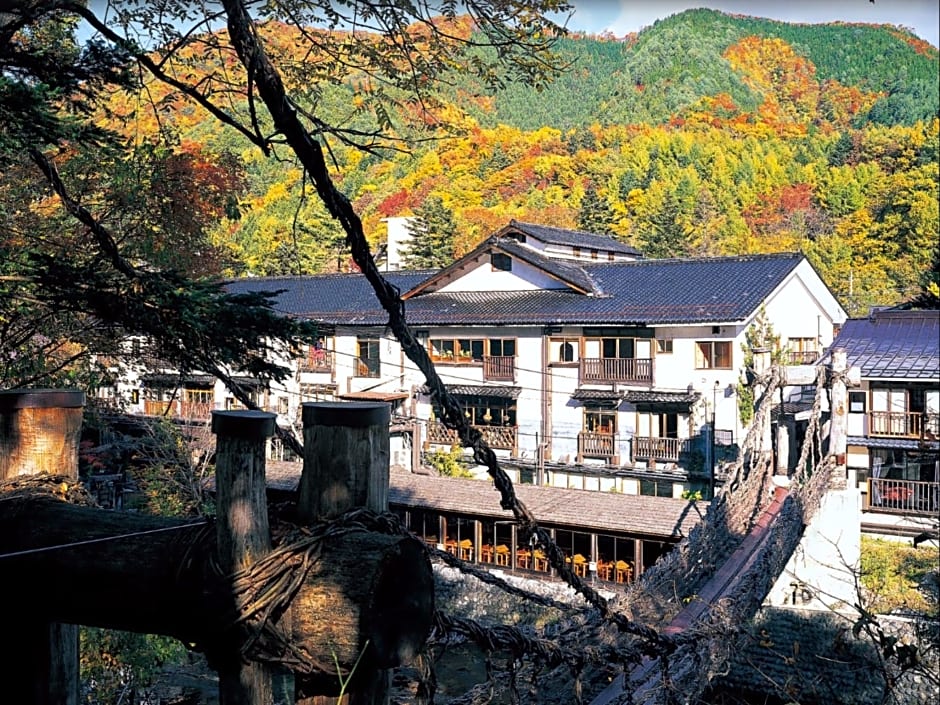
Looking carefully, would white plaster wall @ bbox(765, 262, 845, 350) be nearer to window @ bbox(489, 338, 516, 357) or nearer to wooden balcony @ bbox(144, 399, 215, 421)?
window @ bbox(489, 338, 516, 357)

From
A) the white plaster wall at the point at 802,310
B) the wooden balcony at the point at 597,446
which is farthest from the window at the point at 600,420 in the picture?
the white plaster wall at the point at 802,310

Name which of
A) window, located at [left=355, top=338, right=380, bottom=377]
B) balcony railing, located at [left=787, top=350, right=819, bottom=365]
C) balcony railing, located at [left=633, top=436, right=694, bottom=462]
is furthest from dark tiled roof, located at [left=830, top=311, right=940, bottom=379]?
window, located at [left=355, top=338, right=380, bottom=377]

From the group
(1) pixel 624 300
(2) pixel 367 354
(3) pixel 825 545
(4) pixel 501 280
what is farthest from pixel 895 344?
(2) pixel 367 354

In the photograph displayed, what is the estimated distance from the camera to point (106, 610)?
1213 millimetres

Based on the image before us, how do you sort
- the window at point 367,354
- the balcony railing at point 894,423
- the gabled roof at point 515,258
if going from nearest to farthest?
the balcony railing at point 894,423
the gabled roof at point 515,258
the window at point 367,354

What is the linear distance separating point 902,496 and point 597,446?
17.6ft

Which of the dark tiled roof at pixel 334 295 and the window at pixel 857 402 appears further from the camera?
the dark tiled roof at pixel 334 295

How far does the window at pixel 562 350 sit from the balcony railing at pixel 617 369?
476 millimetres

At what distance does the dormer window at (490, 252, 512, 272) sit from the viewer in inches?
765

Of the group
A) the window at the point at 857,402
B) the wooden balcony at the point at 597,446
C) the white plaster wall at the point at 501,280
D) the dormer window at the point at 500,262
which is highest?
the dormer window at the point at 500,262

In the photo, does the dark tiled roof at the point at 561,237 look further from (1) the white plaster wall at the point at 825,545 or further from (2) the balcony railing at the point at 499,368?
(1) the white plaster wall at the point at 825,545

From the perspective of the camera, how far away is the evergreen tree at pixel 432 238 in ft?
99.5

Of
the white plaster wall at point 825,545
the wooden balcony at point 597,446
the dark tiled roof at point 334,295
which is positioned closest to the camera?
the white plaster wall at point 825,545

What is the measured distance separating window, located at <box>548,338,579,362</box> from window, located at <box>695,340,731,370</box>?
2519 millimetres
